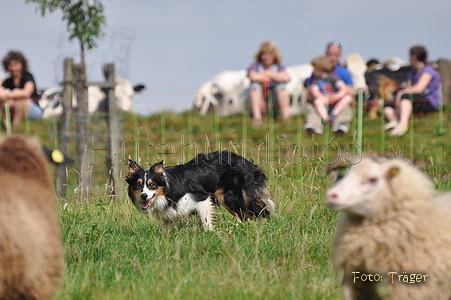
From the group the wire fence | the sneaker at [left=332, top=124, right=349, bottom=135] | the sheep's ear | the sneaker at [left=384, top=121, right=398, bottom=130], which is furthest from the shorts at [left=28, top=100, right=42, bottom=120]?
the sheep's ear

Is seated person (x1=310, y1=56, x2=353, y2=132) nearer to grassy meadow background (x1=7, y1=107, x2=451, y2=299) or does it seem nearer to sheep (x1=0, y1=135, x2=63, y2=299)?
grassy meadow background (x1=7, y1=107, x2=451, y2=299)

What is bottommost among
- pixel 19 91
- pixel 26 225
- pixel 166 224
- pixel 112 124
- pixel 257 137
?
pixel 166 224

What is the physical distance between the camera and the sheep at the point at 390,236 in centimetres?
296

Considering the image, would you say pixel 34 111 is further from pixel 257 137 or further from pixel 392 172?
pixel 392 172

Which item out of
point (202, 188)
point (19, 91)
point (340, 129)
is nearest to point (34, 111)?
point (19, 91)

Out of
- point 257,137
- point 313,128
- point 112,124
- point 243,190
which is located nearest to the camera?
point 243,190

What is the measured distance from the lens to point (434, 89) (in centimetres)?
949

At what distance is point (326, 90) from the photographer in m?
9.57

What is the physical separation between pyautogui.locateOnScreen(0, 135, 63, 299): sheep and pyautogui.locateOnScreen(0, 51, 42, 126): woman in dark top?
5.63 metres

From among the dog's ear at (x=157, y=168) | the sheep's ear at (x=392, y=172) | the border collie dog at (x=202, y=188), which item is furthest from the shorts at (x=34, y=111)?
the sheep's ear at (x=392, y=172)

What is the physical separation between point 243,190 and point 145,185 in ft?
3.69

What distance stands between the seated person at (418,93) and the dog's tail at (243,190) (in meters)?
4.23

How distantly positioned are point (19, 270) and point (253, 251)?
200 centimetres

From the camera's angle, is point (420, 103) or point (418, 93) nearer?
point (418, 93)
